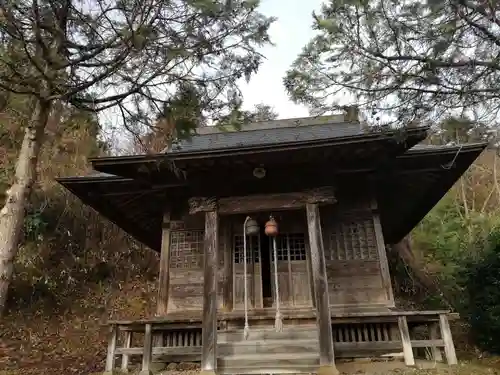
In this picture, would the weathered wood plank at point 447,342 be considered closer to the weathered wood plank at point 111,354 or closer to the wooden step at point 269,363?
the wooden step at point 269,363

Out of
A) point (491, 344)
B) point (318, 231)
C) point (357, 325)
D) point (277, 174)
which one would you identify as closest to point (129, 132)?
point (277, 174)

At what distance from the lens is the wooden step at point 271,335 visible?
697 cm

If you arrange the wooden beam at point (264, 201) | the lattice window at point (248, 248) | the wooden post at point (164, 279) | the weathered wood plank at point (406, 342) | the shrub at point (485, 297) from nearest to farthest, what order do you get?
the weathered wood plank at point (406, 342) < the wooden beam at point (264, 201) < the wooden post at point (164, 279) < the lattice window at point (248, 248) < the shrub at point (485, 297)

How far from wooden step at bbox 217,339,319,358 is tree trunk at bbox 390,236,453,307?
716cm

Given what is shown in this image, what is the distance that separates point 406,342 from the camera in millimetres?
6117

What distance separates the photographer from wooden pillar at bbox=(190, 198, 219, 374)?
20.0 feet

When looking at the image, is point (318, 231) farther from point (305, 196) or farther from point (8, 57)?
point (8, 57)

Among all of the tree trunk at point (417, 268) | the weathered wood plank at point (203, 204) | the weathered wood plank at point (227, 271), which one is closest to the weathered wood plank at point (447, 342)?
the weathered wood plank at point (227, 271)

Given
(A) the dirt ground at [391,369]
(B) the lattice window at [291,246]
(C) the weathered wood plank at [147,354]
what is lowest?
(A) the dirt ground at [391,369]

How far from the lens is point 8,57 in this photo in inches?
189

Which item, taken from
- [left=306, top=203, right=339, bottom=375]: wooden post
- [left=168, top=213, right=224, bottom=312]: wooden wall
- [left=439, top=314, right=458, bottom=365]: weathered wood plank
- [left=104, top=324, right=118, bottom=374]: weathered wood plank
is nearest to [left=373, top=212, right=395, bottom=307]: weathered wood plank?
[left=439, top=314, right=458, bottom=365]: weathered wood plank

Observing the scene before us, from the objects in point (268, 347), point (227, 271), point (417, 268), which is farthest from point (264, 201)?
point (417, 268)

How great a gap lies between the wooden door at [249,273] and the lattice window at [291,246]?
0.34m

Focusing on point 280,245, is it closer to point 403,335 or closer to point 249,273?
point 249,273
